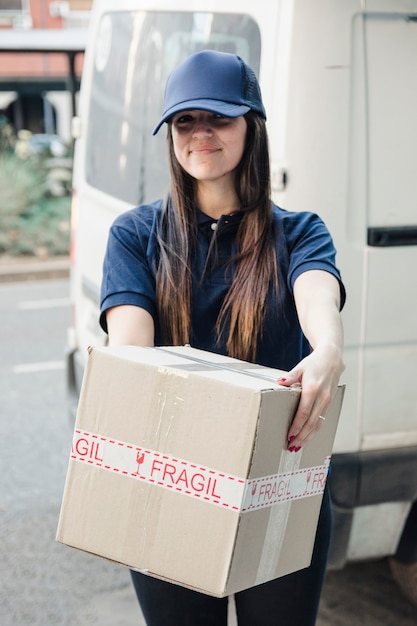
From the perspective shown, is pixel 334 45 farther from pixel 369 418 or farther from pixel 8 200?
pixel 8 200

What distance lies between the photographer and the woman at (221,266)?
5.82ft

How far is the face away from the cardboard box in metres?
0.41

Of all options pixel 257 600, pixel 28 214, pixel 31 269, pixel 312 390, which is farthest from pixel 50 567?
pixel 28 214

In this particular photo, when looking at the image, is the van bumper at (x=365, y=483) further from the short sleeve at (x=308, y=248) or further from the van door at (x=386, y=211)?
the short sleeve at (x=308, y=248)

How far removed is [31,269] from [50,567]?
20.4 feet

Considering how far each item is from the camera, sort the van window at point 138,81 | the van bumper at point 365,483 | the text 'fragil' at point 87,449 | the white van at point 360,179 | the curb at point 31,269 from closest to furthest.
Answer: the text 'fragil' at point 87,449 → the white van at point 360,179 → the van bumper at point 365,483 → the van window at point 138,81 → the curb at point 31,269

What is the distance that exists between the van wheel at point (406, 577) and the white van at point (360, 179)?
0.12 metres

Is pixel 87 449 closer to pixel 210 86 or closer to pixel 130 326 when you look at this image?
pixel 130 326

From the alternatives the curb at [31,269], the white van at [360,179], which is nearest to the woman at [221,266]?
the white van at [360,179]

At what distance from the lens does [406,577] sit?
310 centimetres

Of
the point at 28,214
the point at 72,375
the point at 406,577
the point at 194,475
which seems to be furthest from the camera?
the point at 28,214

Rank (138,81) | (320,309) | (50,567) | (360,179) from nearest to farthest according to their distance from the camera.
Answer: (320,309), (360,179), (138,81), (50,567)

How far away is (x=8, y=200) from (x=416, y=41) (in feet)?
27.5

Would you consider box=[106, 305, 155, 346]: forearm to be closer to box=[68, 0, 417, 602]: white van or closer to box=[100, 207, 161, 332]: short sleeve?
box=[100, 207, 161, 332]: short sleeve
